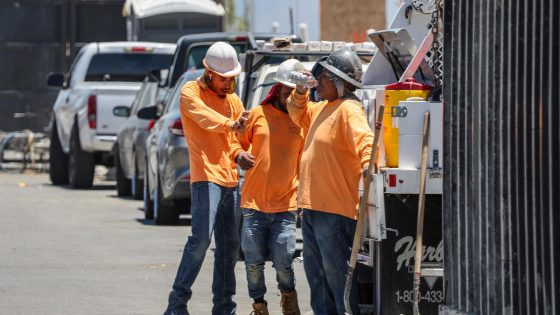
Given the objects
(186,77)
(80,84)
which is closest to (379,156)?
(186,77)

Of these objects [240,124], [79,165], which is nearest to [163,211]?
[79,165]

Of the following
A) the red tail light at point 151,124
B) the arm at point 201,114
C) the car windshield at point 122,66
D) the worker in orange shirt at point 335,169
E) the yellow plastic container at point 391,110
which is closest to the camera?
the yellow plastic container at point 391,110

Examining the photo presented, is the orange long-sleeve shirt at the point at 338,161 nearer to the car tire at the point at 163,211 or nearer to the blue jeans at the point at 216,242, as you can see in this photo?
the blue jeans at the point at 216,242

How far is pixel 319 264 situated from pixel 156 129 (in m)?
8.58

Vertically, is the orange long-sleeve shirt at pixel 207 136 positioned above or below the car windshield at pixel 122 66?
below

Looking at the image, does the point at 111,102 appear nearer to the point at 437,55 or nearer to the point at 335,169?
the point at 437,55

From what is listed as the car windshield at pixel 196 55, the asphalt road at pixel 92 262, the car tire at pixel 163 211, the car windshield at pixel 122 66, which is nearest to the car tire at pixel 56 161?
the car windshield at pixel 122 66

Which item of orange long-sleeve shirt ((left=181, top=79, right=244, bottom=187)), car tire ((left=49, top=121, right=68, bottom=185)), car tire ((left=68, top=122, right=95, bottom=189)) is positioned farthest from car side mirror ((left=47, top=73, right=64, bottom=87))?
orange long-sleeve shirt ((left=181, top=79, right=244, bottom=187))

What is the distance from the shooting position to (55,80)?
987 inches

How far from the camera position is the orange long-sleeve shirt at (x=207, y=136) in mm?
9602

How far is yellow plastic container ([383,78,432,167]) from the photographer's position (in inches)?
337

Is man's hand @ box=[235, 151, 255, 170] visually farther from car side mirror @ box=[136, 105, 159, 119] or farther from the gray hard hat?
car side mirror @ box=[136, 105, 159, 119]

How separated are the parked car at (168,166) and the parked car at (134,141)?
1793mm

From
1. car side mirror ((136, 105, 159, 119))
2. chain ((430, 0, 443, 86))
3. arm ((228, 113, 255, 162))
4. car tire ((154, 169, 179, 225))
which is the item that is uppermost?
chain ((430, 0, 443, 86))
